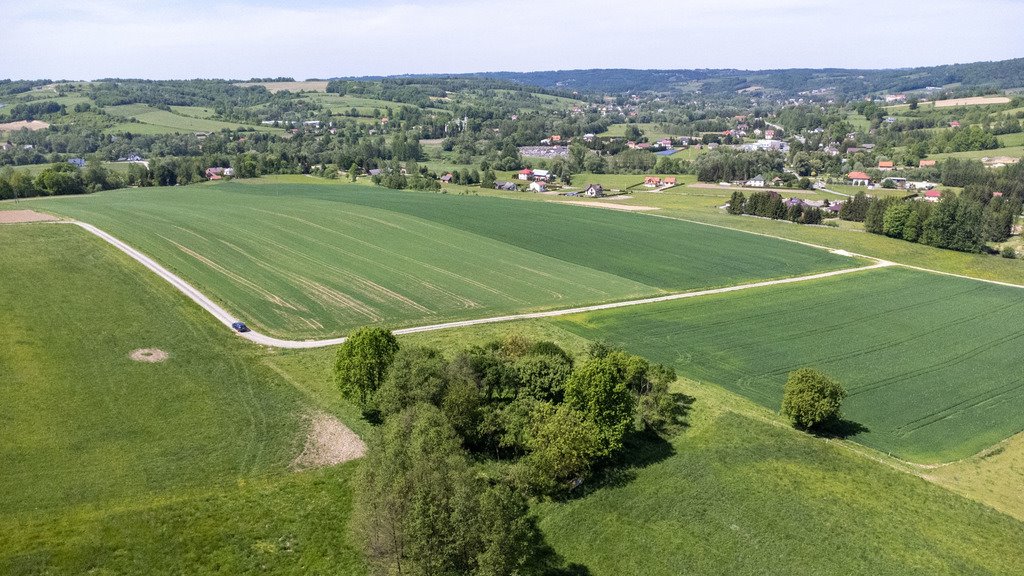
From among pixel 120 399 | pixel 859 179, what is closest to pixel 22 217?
pixel 120 399

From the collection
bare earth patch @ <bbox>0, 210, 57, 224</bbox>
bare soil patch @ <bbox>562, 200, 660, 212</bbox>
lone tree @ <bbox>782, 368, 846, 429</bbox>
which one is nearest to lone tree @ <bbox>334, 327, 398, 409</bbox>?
lone tree @ <bbox>782, 368, 846, 429</bbox>

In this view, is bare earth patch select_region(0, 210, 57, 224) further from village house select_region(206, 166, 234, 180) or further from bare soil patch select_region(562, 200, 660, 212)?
bare soil patch select_region(562, 200, 660, 212)

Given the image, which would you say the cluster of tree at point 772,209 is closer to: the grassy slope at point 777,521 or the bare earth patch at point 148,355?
the grassy slope at point 777,521

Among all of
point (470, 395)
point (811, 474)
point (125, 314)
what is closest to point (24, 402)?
point (125, 314)

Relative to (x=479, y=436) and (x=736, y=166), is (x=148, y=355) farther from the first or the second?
Answer: (x=736, y=166)

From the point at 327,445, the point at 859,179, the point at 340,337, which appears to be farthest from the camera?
the point at 859,179
